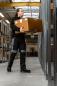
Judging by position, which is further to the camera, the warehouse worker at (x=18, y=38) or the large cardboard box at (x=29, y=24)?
the warehouse worker at (x=18, y=38)

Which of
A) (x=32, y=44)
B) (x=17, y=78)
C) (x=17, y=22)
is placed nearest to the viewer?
(x=17, y=78)

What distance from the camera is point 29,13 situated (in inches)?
507

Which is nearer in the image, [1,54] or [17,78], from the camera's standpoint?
[17,78]

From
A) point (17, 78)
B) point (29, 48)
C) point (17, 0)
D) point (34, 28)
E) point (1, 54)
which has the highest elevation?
point (17, 0)

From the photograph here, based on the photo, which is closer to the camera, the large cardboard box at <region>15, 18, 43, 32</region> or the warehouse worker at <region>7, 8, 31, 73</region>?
the large cardboard box at <region>15, 18, 43, 32</region>

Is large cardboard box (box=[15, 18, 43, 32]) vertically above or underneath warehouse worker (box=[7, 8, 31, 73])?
above

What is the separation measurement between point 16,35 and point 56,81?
8.95ft

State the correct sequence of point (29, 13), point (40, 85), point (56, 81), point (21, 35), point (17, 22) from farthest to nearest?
point (29, 13), point (21, 35), point (17, 22), point (40, 85), point (56, 81)

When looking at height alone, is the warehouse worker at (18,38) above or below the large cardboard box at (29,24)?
below

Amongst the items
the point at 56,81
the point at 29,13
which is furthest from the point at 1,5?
the point at 29,13

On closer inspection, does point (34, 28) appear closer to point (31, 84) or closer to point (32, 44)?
point (31, 84)

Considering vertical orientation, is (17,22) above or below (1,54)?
above

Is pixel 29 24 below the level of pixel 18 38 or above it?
above

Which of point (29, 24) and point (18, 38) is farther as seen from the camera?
point (18, 38)
